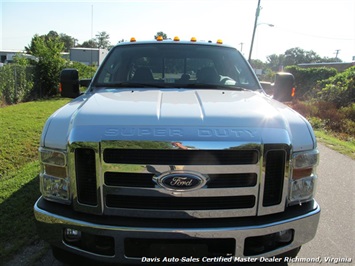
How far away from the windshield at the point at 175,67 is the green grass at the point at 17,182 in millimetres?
1696

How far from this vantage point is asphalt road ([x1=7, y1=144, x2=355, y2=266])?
3.15 metres

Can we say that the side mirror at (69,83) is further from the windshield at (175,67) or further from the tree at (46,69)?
the tree at (46,69)

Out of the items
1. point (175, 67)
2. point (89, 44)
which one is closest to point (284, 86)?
point (175, 67)

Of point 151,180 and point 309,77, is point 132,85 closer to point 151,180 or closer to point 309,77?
point 151,180

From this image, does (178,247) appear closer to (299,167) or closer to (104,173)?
(104,173)

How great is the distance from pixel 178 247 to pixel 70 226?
730mm

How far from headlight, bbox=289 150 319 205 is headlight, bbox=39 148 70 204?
157 centimetres

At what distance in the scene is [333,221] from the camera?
3.93 m

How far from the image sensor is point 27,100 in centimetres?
1466

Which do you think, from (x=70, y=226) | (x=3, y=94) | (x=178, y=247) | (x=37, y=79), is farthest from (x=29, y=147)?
(x=37, y=79)

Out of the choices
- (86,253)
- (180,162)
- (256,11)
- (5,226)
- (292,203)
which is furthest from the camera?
(256,11)

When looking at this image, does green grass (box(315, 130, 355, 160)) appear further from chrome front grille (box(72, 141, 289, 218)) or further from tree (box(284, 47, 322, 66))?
tree (box(284, 47, 322, 66))

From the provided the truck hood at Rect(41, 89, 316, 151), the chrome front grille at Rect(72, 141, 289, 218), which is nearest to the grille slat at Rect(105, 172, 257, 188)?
the chrome front grille at Rect(72, 141, 289, 218)

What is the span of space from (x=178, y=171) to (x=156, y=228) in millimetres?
399
